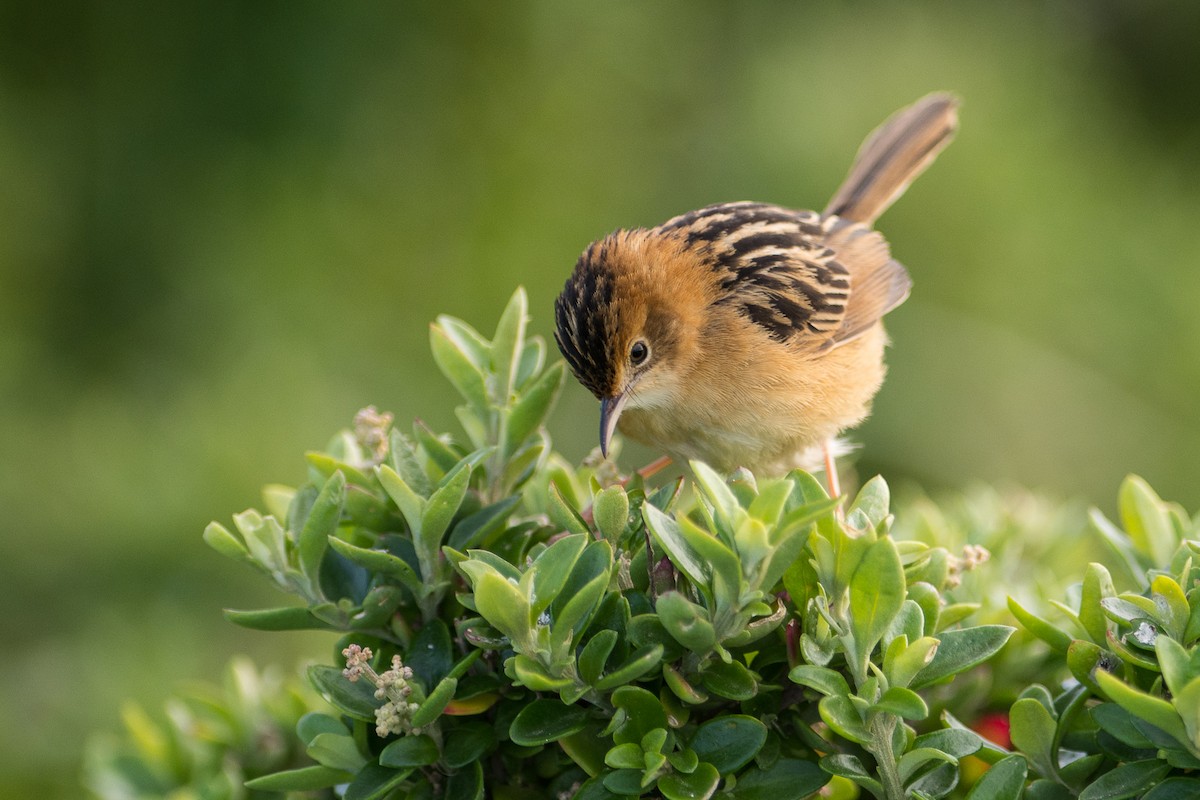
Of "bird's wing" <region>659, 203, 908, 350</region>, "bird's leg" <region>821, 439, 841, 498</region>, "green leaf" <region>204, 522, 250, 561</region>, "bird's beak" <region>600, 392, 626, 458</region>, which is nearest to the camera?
"green leaf" <region>204, 522, 250, 561</region>

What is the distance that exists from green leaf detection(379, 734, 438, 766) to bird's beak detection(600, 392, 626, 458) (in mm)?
1167

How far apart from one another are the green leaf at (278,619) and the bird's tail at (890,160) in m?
3.00

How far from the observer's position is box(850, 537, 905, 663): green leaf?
150 cm

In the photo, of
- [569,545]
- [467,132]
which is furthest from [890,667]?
[467,132]

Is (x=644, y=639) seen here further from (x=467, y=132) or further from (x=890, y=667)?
(x=467, y=132)

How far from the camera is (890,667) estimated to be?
1541 mm

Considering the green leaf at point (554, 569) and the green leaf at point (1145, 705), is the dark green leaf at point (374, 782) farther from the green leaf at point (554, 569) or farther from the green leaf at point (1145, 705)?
the green leaf at point (1145, 705)

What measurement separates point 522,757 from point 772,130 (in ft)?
15.3

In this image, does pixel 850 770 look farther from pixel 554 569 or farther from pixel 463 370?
pixel 463 370

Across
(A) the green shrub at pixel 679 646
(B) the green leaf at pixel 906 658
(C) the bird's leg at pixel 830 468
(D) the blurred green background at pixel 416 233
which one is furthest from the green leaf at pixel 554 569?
(D) the blurred green background at pixel 416 233

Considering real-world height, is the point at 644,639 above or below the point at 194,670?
above

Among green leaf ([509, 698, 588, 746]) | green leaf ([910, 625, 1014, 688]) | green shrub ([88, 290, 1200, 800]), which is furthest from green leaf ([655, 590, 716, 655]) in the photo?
green leaf ([910, 625, 1014, 688])

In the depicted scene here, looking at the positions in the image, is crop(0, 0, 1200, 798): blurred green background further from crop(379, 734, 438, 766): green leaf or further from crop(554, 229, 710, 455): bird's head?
crop(379, 734, 438, 766): green leaf

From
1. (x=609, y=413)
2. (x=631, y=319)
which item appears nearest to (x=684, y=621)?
(x=609, y=413)
